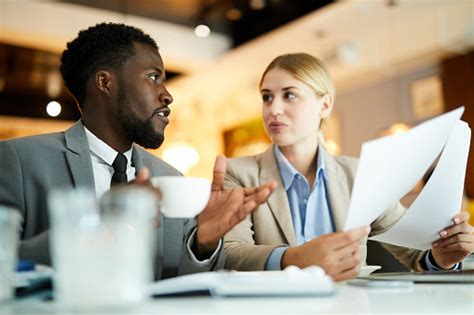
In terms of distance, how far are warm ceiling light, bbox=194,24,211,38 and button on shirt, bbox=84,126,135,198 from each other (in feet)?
14.9

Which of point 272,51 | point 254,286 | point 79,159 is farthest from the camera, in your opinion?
point 272,51

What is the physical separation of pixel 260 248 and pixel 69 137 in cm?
62

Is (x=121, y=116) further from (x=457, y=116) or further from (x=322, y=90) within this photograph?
(x=457, y=116)

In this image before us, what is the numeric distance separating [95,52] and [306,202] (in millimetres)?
808

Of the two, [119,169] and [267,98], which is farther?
[267,98]

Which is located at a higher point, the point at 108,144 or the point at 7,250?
the point at 108,144

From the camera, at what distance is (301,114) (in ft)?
5.98

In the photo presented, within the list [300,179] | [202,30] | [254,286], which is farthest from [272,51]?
[254,286]

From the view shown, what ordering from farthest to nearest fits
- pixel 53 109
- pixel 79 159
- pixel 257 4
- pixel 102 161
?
pixel 53 109 < pixel 257 4 < pixel 102 161 < pixel 79 159

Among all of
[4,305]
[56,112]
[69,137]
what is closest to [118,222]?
[4,305]

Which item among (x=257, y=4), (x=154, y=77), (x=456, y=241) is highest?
(x=257, y=4)

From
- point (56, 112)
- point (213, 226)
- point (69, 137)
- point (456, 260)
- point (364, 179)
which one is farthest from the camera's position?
point (56, 112)

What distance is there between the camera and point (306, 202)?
5.64 feet

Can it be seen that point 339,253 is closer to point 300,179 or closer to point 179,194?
point 179,194
